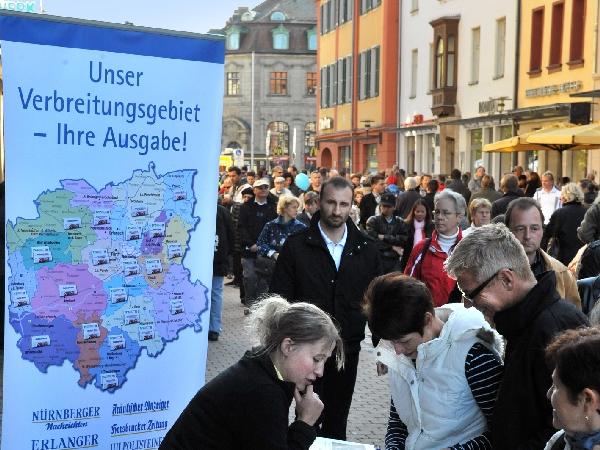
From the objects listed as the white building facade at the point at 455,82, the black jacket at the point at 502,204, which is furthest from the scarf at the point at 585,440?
the white building facade at the point at 455,82

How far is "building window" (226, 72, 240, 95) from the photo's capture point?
291 feet

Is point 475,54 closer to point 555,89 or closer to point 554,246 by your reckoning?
point 555,89

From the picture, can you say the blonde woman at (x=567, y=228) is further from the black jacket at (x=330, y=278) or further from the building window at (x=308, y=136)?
the building window at (x=308, y=136)

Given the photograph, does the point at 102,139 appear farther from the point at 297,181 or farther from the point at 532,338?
the point at 297,181

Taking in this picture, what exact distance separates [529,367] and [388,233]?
9774mm

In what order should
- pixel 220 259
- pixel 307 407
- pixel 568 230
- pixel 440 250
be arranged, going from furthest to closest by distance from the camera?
pixel 220 259 → pixel 568 230 → pixel 440 250 → pixel 307 407

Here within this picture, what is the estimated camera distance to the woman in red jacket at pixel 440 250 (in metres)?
7.97

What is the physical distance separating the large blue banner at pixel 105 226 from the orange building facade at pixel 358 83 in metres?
35.7

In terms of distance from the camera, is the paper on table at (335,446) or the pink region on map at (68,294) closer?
the paper on table at (335,446)

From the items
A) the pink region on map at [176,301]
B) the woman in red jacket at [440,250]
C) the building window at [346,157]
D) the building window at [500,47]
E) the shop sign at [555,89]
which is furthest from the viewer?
the building window at [346,157]

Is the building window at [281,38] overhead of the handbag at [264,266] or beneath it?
overhead

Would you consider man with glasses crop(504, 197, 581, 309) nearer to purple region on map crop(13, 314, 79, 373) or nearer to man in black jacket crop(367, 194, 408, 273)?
purple region on map crop(13, 314, 79, 373)

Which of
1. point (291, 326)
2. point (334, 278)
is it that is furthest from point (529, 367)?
point (334, 278)

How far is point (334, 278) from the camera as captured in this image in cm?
638
